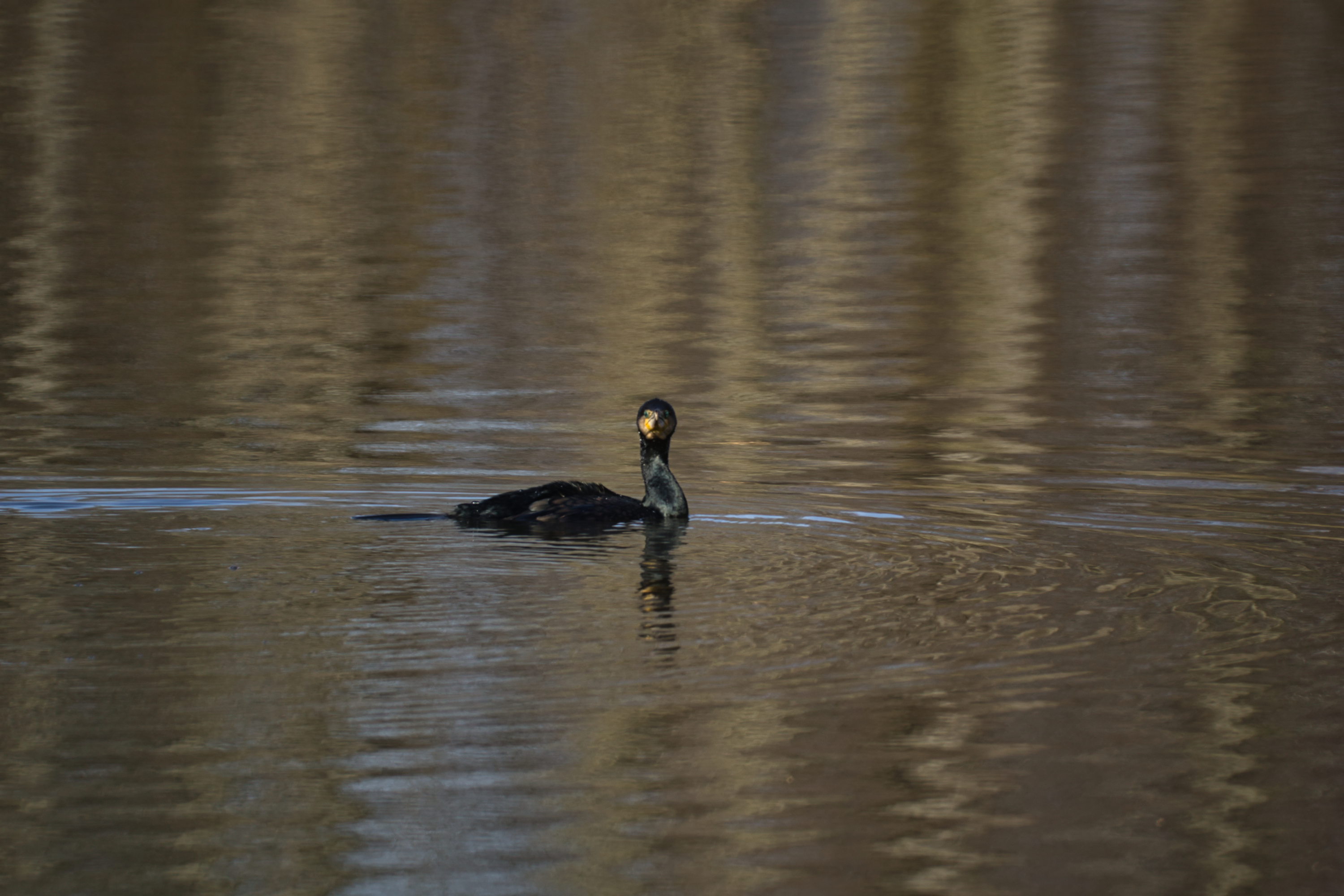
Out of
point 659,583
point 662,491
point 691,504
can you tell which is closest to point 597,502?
point 662,491

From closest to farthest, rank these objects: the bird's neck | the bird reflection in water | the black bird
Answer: the bird reflection in water
the black bird
the bird's neck

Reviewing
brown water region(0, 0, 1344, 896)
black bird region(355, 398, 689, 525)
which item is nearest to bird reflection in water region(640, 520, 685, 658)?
brown water region(0, 0, 1344, 896)

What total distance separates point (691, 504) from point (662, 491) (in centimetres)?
54

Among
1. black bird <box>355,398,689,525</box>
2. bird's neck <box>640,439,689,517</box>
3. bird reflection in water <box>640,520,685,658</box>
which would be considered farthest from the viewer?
bird's neck <box>640,439,689,517</box>

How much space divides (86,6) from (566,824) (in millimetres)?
42786

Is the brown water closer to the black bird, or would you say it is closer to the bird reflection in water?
the bird reflection in water

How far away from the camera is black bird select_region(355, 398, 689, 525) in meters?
10.1

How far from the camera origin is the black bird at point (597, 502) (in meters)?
10.1

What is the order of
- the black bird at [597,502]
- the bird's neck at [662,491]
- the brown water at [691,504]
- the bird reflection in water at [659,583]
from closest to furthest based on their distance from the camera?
the brown water at [691,504], the bird reflection in water at [659,583], the black bird at [597,502], the bird's neck at [662,491]

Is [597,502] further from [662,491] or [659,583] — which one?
[659,583]

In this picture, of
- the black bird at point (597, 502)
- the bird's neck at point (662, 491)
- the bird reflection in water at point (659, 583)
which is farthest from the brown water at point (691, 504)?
the bird's neck at point (662, 491)

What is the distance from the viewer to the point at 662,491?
10461mm

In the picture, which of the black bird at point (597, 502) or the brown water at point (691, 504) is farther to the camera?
the black bird at point (597, 502)

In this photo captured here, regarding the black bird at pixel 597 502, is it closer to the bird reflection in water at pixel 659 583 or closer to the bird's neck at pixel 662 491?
the bird's neck at pixel 662 491
